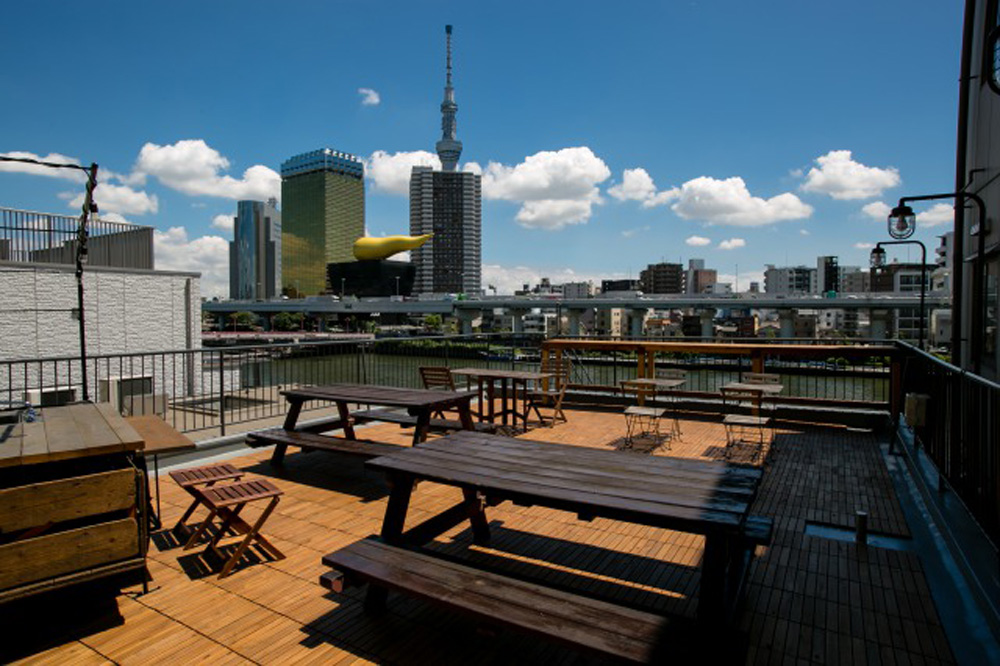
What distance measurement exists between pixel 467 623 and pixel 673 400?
7.62 metres

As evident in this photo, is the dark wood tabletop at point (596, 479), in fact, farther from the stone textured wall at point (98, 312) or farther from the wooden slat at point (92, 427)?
the stone textured wall at point (98, 312)

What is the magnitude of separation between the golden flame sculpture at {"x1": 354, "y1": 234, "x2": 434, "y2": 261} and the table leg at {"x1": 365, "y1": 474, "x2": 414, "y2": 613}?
116 meters

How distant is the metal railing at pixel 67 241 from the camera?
43.7 ft

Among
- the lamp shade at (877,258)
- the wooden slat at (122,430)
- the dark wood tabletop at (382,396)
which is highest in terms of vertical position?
the lamp shade at (877,258)

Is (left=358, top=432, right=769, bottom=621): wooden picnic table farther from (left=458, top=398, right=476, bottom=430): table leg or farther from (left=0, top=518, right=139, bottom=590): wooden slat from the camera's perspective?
(left=458, top=398, right=476, bottom=430): table leg

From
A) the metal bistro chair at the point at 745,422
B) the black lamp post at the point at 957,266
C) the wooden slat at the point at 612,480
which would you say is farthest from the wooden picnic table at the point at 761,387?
the wooden slat at the point at 612,480

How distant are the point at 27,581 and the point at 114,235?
54.3ft

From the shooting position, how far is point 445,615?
3094mm

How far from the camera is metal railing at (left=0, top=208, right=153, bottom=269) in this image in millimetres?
13328

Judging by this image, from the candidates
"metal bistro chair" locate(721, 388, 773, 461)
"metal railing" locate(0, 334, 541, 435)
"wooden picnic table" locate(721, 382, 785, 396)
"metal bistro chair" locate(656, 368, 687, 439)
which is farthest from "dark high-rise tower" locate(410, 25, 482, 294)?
"wooden picnic table" locate(721, 382, 785, 396)

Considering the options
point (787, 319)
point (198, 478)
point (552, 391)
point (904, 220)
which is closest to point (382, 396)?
point (198, 478)

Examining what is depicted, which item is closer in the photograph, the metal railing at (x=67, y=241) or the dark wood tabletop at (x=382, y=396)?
the dark wood tabletop at (x=382, y=396)

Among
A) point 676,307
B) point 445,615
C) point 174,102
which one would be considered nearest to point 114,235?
point 174,102

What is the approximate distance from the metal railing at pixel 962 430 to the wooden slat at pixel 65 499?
4584 millimetres
